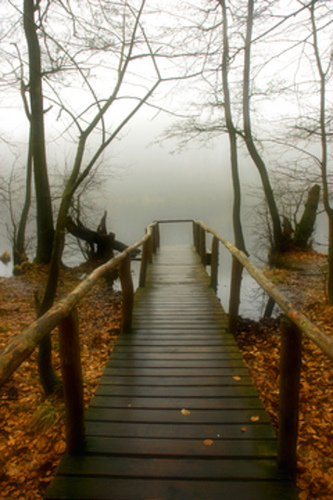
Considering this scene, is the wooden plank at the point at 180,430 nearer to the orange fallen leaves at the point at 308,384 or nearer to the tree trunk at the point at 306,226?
the orange fallen leaves at the point at 308,384

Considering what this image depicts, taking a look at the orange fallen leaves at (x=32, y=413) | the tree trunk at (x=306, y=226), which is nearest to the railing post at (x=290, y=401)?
the orange fallen leaves at (x=32, y=413)

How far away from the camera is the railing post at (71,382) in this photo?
2156mm

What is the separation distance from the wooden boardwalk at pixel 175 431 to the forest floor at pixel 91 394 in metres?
1.04

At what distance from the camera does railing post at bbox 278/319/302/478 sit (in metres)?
2.00

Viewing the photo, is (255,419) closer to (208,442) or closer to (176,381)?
(208,442)

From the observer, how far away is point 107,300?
9250mm

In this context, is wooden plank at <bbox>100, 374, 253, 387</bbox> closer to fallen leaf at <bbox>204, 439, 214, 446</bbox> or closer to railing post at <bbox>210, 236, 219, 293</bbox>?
fallen leaf at <bbox>204, 439, 214, 446</bbox>

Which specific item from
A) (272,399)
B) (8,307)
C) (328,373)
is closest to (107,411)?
(272,399)

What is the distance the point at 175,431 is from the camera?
241 cm

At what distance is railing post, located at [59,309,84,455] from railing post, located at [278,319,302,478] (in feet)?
4.50

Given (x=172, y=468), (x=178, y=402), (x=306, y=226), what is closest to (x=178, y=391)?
(x=178, y=402)

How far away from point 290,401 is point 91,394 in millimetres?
3199

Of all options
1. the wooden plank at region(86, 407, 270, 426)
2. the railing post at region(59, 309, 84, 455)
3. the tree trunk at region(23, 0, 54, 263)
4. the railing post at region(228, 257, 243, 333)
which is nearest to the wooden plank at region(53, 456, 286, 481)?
the railing post at region(59, 309, 84, 455)

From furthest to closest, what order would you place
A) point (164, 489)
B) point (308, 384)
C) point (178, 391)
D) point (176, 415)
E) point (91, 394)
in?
point (308, 384), point (91, 394), point (178, 391), point (176, 415), point (164, 489)
